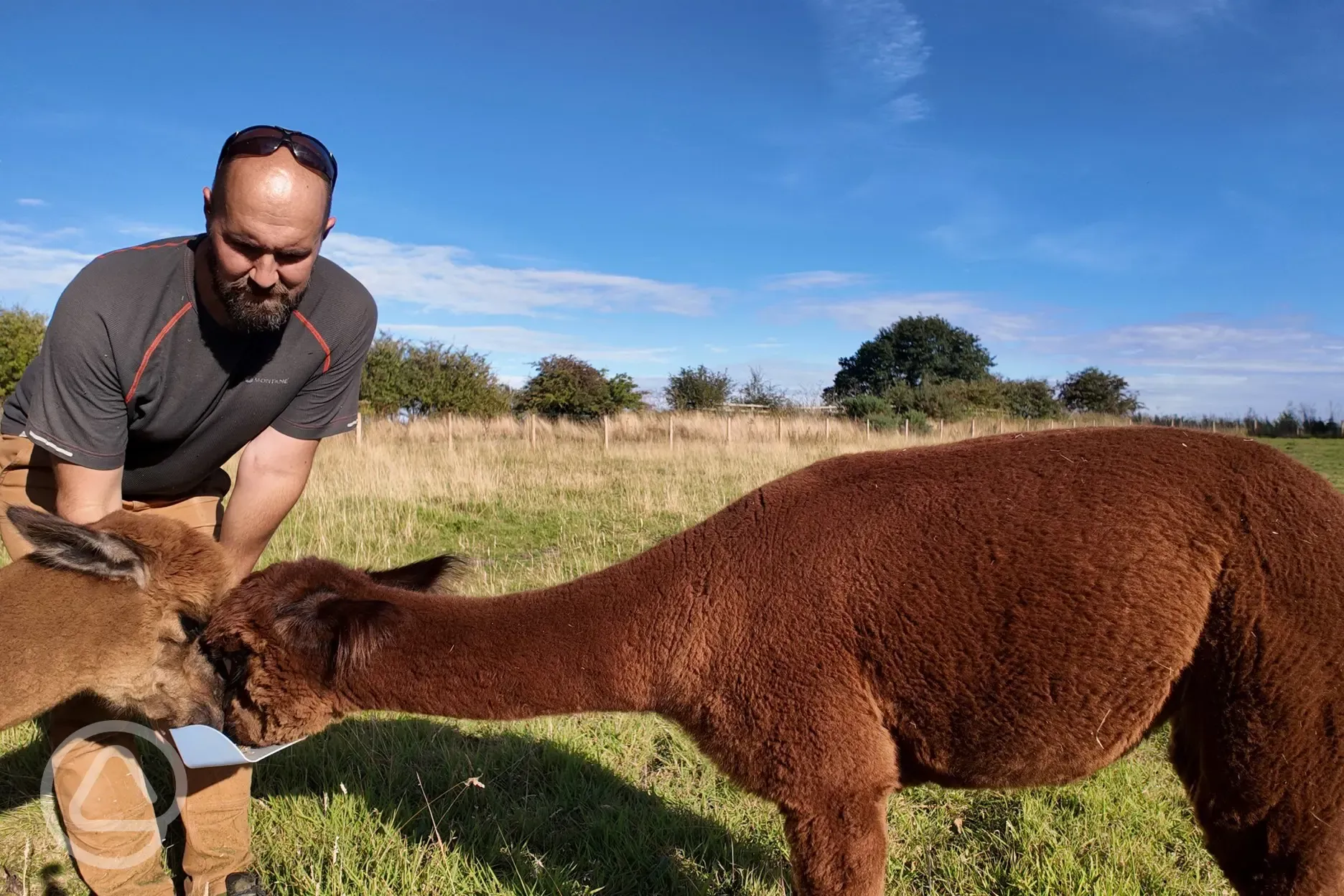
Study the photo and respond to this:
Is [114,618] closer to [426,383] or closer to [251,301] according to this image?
[251,301]

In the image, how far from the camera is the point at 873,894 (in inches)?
87.6

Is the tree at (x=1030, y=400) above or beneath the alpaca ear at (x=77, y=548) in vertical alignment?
above

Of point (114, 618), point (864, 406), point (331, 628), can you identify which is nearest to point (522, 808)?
point (331, 628)

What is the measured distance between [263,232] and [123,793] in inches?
90.4

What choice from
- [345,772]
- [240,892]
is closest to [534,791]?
[345,772]

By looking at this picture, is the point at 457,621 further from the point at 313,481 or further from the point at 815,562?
the point at 313,481

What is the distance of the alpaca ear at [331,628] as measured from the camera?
2.26m

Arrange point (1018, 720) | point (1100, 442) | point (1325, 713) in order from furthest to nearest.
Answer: point (1100, 442), point (1018, 720), point (1325, 713)

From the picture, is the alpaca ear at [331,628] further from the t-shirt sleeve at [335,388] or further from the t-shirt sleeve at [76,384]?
the t-shirt sleeve at [335,388]

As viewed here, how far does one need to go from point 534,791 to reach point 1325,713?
3183 mm

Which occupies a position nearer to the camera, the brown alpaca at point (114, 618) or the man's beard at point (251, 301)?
the brown alpaca at point (114, 618)

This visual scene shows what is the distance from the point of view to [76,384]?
2.55m

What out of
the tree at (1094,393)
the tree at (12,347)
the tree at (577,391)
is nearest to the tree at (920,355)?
the tree at (1094,393)

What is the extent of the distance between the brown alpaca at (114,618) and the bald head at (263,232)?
33.2 inches
